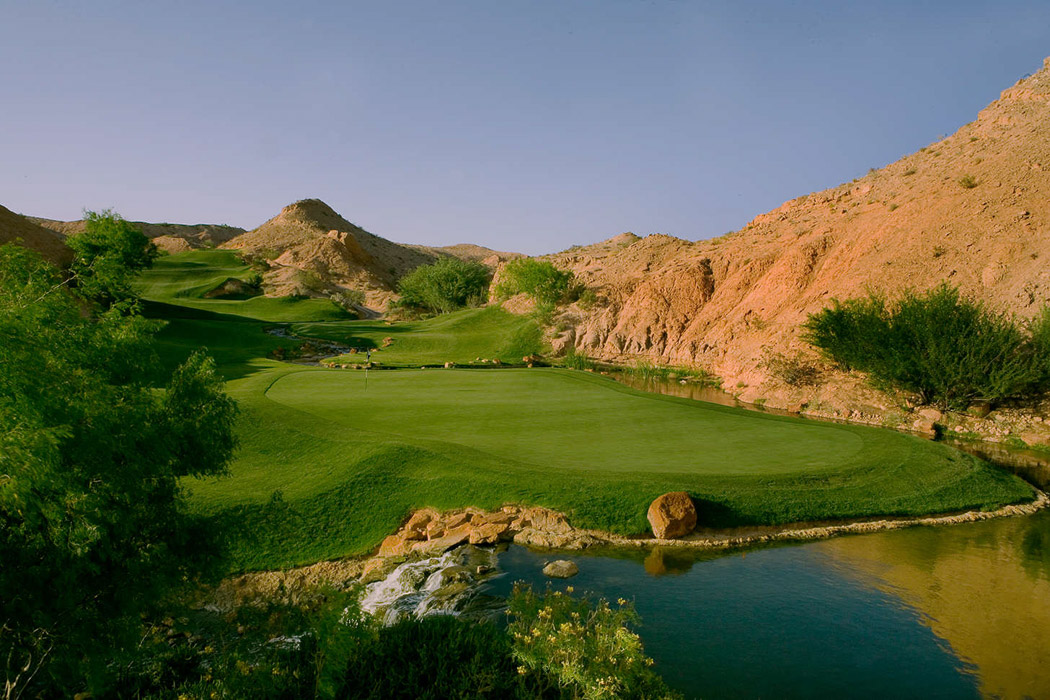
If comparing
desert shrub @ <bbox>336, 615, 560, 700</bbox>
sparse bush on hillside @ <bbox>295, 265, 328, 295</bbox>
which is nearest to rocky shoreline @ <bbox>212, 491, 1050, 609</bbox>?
desert shrub @ <bbox>336, 615, 560, 700</bbox>

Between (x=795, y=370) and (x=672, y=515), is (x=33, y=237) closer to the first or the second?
(x=672, y=515)

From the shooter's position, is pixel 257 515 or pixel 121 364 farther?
pixel 257 515

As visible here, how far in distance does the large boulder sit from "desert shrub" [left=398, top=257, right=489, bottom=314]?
57255 mm

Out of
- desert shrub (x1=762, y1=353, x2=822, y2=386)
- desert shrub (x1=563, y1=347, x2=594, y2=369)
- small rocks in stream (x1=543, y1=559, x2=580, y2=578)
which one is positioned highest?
desert shrub (x1=762, y1=353, x2=822, y2=386)

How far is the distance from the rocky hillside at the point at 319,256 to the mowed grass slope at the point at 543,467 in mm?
61269

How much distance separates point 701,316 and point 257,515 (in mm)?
36753

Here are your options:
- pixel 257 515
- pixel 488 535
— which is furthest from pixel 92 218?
pixel 488 535

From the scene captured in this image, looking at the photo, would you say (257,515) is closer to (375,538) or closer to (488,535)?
(375,538)

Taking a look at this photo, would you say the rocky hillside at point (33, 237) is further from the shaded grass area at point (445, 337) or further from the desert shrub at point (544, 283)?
the desert shrub at point (544, 283)

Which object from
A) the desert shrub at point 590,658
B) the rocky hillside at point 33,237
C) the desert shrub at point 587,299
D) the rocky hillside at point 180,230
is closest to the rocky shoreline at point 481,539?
the desert shrub at point 590,658

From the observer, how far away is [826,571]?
1028cm

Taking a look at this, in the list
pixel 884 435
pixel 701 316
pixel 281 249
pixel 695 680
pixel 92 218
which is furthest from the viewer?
pixel 281 249

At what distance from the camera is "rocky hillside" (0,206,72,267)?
4038 centimetres

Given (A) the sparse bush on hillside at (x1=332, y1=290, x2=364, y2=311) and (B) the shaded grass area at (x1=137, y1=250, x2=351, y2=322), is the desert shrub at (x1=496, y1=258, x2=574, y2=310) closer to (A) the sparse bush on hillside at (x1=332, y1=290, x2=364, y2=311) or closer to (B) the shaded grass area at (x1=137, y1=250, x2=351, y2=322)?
(B) the shaded grass area at (x1=137, y1=250, x2=351, y2=322)
